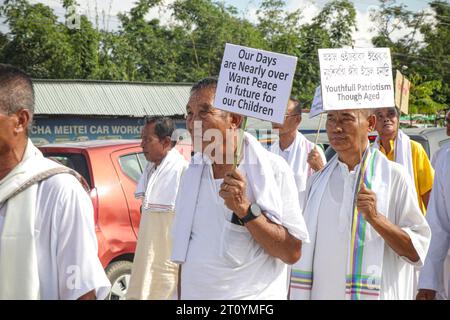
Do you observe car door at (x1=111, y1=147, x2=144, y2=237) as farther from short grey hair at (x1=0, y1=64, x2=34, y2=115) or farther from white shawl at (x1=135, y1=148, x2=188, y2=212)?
short grey hair at (x1=0, y1=64, x2=34, y2=115)

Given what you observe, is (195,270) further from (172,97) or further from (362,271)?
(172,97)

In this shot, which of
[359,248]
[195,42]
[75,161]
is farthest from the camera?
[195,42]

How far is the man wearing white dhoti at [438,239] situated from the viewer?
440 cm

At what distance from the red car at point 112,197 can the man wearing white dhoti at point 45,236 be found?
3.80 m

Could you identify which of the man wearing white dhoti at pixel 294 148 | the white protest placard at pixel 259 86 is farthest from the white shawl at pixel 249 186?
the man wearing white dhoti at pixel 294 148

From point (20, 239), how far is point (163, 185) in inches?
140

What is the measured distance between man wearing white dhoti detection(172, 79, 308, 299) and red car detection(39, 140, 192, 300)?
304cm

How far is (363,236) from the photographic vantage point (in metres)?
4.06

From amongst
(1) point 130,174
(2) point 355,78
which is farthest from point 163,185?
(2) point 355,78

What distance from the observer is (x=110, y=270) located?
688 cm

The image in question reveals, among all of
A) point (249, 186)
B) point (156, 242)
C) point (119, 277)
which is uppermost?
point (249, 186)

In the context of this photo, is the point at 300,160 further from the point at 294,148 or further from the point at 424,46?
the point at 424,46

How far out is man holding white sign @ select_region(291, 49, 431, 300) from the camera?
4.02 m

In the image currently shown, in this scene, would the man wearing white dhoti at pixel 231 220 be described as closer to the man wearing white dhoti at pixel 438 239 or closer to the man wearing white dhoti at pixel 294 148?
the man wearing white dhoti at pixel 438 239
